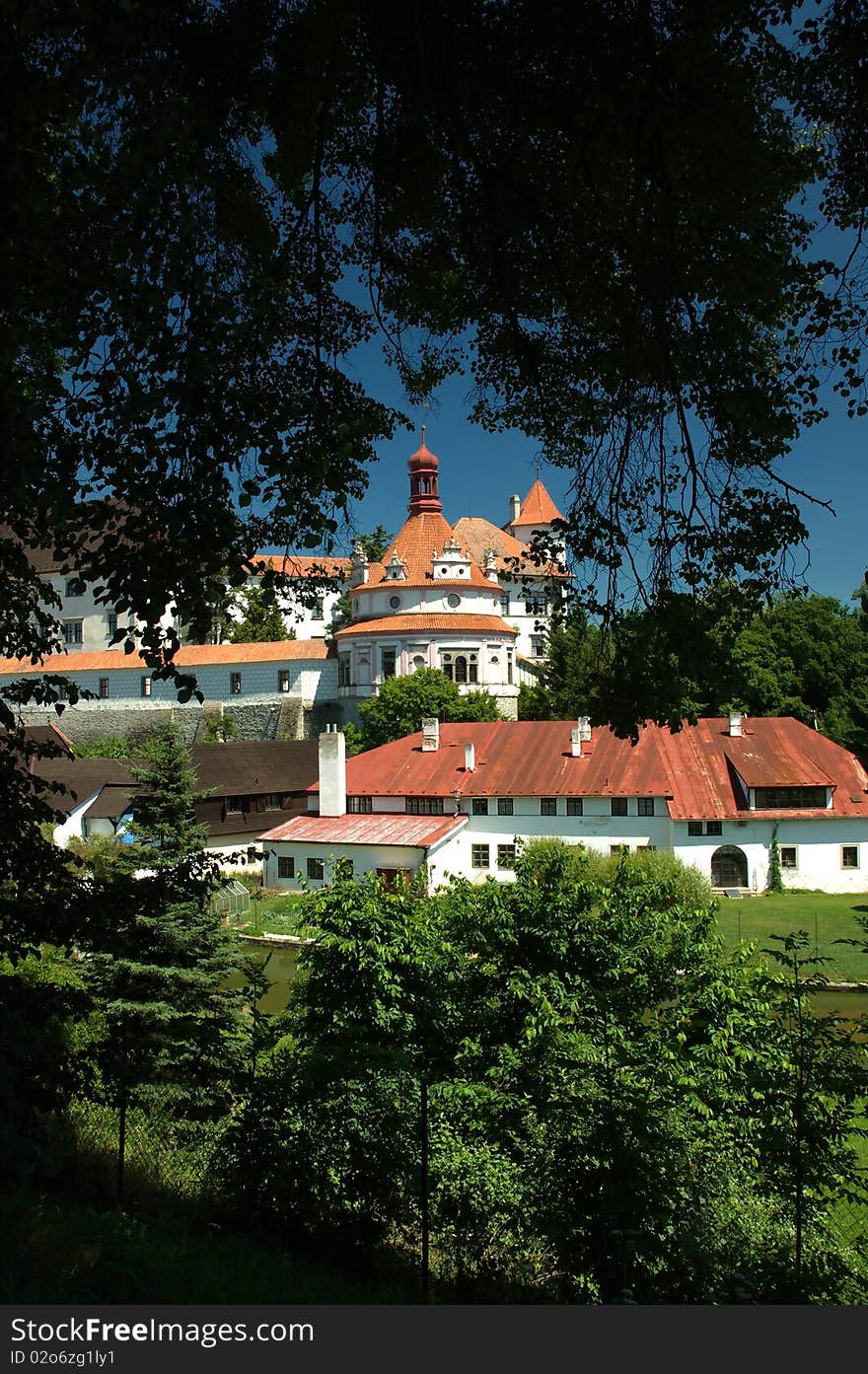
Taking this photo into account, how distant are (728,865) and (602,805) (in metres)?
3.81

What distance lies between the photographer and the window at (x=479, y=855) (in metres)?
29.3

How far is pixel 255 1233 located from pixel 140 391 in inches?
180

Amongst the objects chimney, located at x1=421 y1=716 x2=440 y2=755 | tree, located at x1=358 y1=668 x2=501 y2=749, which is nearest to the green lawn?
chimney, located at x1=421 y1=716 x2=440 y2=755

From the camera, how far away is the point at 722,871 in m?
27.8

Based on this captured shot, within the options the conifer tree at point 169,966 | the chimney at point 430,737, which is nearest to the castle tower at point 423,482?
the chimney at point 430,737

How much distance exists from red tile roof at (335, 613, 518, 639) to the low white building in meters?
15.0

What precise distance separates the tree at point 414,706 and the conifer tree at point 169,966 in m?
26.1

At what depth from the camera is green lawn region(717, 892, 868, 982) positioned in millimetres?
20578

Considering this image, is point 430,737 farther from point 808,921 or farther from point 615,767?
point 808,921

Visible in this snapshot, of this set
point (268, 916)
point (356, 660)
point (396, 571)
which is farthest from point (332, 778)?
point (396, 571)

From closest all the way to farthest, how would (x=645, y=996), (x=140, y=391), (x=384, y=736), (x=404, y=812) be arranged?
(x=140, y=391), (x=645, y=996), (x=404, y=812), (x=384, y=736)

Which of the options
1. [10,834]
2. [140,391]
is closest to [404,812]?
[10,834]
